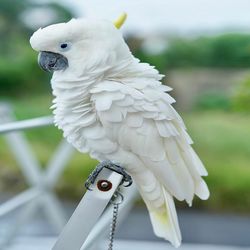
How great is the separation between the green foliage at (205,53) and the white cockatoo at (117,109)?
1950 mm

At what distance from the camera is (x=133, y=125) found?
1.04 meters

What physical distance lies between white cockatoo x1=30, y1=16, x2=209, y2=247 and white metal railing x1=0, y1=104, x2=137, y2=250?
0.07 meters

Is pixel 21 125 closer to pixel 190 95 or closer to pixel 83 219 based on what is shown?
pixel 83 219

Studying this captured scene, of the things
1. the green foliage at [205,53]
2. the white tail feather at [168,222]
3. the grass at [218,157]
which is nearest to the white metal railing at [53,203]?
the white tail feather at [168,222]

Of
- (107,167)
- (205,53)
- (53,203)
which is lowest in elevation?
(53,203)

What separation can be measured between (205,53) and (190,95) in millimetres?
244

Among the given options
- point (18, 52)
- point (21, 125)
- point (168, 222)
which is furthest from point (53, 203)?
point (18, 52)

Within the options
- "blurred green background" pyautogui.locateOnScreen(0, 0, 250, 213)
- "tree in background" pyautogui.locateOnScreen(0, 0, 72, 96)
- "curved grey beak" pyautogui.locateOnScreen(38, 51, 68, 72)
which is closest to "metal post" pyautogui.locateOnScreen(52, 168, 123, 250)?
"curved grey beak" pyautogui.locateOnScreen(38, 51, 68, 72)

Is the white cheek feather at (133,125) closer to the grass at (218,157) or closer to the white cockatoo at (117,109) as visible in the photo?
the white cockatoo at (117,109)

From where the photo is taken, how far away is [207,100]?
3064 mm

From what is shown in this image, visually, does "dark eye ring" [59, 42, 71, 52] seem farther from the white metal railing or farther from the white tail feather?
the white tail feather

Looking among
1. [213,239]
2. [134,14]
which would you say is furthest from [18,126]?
[134,14]

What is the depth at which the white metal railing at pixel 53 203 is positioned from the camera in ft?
3.33

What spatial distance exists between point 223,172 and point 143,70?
2028mm
